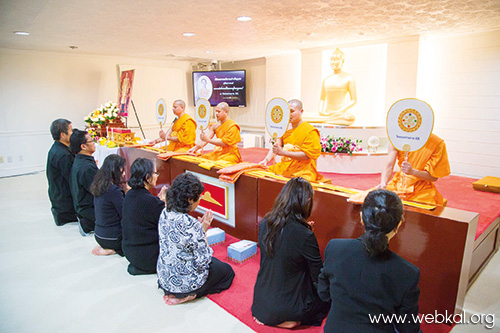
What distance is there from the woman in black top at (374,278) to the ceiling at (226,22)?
286 centimetres

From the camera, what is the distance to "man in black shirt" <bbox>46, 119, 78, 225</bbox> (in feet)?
12.4

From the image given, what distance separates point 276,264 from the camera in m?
1.88

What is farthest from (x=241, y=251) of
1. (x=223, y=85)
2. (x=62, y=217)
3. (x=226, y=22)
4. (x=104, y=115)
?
(x=223, y=85)

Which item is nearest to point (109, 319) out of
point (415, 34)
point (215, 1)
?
point (215, 1)

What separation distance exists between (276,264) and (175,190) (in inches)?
32.0

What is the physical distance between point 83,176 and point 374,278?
3093 millimetres

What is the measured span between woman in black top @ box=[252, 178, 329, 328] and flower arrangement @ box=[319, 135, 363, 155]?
13.1 ft

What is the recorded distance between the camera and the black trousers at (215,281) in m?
2.34

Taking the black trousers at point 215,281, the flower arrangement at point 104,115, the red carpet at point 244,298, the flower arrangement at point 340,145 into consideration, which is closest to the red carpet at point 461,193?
the flower arrangement at point 340,145

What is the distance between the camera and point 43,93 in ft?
23.1

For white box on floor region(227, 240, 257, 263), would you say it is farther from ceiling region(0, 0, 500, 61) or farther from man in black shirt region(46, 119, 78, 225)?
ceiling region(0, 0, 500, 61)

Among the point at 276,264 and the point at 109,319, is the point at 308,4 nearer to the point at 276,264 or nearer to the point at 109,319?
the point at 276,264

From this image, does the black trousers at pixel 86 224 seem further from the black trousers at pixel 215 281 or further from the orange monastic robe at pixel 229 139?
the orange monastic robe at pixel 229 139

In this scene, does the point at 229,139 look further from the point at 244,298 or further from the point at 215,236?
the point at 244,298
